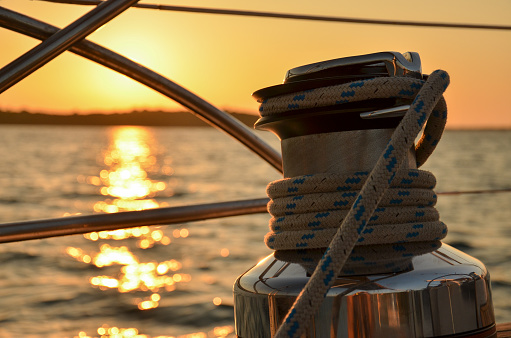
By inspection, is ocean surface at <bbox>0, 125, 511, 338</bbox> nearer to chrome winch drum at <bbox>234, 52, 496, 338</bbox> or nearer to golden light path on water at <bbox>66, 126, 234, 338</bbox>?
golden light path on water at <bbox>66, 126, 234, 338</bbox>

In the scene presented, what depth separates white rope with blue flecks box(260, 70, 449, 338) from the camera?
45 centimetres

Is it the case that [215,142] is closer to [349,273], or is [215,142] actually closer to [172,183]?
[172,183]

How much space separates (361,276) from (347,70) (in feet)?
0.58

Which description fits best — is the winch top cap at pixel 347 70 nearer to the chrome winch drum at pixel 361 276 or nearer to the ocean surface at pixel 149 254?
the chrome winch drum at pixel 361 276

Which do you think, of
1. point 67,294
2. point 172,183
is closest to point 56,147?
point 172,183

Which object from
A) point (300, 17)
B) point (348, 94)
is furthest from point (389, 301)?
point (300, 17)

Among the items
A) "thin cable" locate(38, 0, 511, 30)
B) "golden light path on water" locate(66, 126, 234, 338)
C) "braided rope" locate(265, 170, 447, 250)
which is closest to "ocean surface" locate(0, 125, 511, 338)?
"golden light path on water" locate(66, 126, 234, 338)

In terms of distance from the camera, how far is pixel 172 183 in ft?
61.5

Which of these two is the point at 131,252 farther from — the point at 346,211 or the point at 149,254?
the point at 346,211

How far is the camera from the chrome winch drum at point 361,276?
48 centimetres

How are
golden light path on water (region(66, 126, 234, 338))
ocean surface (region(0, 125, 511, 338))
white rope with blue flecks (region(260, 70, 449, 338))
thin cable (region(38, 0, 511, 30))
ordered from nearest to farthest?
white rope with blue flecks (region(260, 70, 449, 338)) → thin cable (region(38, 0, 511, 30)) → ocean surface (region(0, 125, 511, 338)) → golden light path on water (region(66, 126, 234, 338))

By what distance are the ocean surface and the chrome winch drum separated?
5493mm

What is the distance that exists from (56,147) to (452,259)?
32.8 meters

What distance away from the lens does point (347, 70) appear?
1.77ft
